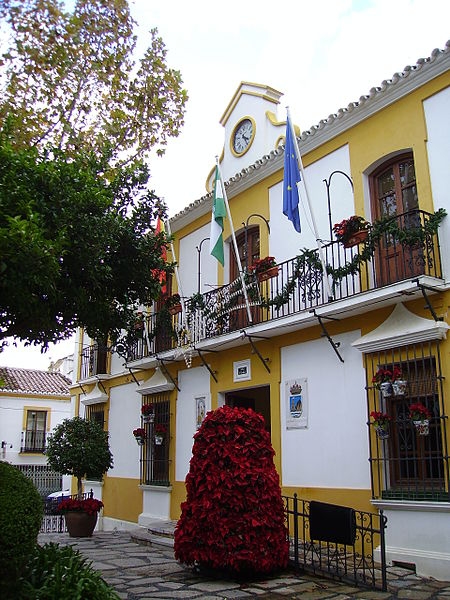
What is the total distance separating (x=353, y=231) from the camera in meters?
9.32

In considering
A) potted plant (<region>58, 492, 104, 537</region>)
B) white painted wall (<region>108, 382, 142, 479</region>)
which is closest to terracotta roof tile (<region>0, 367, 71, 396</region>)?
white painted wall (<region>108, 382, 142, 479</region>)

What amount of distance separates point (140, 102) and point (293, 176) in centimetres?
277

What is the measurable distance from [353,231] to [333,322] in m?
1.49

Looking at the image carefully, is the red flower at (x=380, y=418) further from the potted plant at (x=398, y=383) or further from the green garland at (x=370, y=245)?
→ the green garland at (x=370, y=245)

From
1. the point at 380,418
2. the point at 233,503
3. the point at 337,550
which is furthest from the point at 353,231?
the point at 337,550

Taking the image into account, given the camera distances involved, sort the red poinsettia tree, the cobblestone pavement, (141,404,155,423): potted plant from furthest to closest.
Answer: (141,404,155,423): potted plant → the red poinsettia tree → the cobblestone pavement

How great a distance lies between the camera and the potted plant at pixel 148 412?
47.1 ft

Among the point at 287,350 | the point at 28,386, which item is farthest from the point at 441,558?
the point at 28,386

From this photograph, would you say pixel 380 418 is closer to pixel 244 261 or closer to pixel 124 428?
pixel 244 261

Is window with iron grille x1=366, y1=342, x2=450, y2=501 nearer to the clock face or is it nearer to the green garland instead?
the green garland

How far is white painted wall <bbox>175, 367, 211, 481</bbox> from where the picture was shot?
1298cm

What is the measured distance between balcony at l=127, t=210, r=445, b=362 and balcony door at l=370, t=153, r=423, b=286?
0.02m

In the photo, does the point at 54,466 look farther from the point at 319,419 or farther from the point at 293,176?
the point at 293,176

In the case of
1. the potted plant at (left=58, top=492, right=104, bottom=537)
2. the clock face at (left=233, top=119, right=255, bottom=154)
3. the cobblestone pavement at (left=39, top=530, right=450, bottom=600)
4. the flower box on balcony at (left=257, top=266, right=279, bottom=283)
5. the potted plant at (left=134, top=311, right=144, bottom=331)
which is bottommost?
the cobblestone pavement at (left=39, top=530, right=450, bottom=600)
